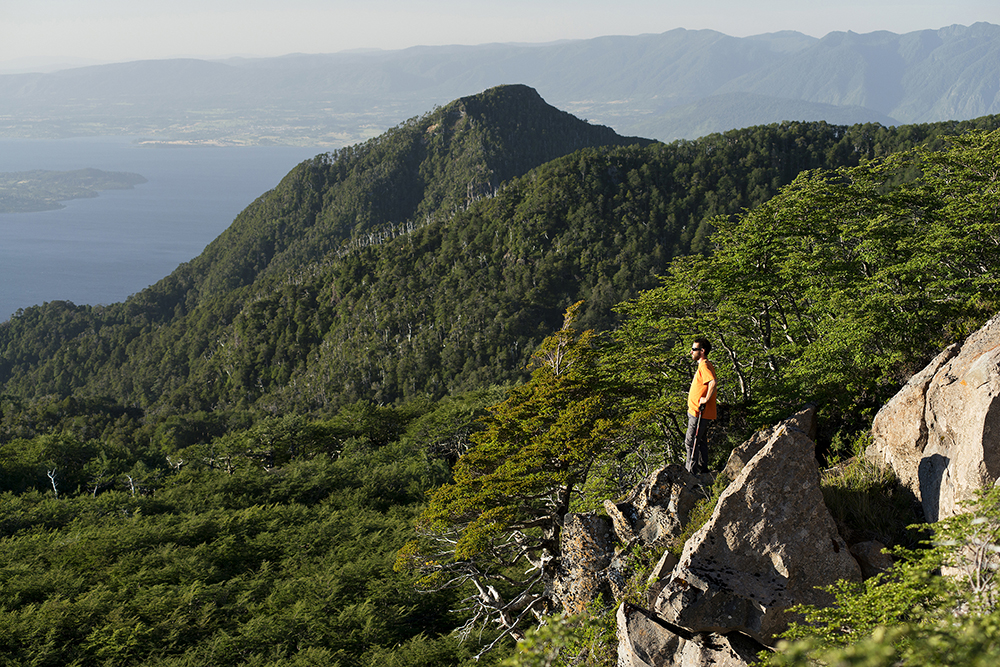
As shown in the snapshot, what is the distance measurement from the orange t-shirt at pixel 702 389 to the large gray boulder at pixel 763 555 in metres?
1.37

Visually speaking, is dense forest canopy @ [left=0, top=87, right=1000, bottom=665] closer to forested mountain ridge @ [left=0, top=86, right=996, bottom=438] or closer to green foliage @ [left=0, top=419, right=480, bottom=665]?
green foliage @ [left=0, top=419, right=480, bottom=665]

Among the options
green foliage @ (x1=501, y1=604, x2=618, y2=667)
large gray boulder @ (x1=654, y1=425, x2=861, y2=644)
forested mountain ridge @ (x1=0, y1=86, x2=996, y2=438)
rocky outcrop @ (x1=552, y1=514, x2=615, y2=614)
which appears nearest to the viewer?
large gray boulder @ (x1=654, y1=425, x2=861, y2=644)

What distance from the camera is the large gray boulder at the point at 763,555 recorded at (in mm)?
8680

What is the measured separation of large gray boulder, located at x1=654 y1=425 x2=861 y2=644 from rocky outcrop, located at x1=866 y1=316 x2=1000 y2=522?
1.82m

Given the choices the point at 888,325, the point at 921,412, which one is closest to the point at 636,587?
the point at 921,412

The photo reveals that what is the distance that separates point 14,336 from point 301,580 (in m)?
225

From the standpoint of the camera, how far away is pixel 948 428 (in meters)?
9.40

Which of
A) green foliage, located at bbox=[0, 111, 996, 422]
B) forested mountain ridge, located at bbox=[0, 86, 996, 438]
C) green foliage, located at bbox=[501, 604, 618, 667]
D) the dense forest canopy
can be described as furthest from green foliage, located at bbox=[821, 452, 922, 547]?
forested mountain ridge, located at bbox=[0, 86, 996, 438]

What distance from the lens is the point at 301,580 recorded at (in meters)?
21.2

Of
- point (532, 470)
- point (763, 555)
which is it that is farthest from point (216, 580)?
point (763, 555)

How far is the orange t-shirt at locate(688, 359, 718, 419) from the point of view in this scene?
10570mm

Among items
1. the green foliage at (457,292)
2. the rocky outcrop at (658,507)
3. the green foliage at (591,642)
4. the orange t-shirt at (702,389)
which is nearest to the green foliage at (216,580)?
the green foliage at (591,642)

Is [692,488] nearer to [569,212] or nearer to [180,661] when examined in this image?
[180,661]

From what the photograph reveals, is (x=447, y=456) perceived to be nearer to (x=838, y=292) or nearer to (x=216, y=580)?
(x=216, y=580)
